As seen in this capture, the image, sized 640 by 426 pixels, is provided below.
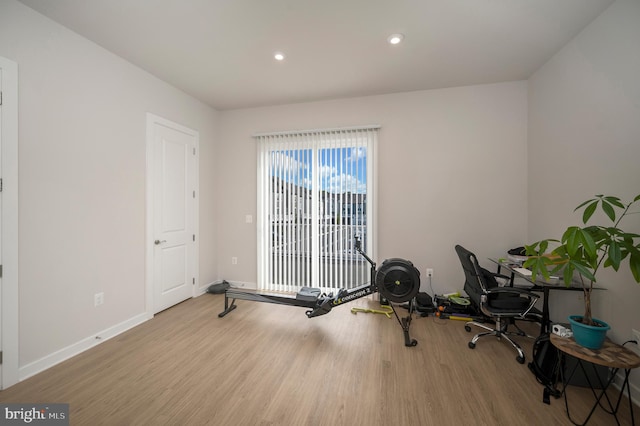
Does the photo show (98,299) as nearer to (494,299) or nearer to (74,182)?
(74,182)

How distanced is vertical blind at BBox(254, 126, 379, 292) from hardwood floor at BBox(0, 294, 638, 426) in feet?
3.65

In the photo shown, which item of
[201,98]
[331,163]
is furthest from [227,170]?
[331,163]

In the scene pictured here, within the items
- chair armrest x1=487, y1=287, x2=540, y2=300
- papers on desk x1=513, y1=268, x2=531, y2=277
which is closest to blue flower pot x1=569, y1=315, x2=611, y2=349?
chair armrest x1=487, y1=287, x2=540, y2=300

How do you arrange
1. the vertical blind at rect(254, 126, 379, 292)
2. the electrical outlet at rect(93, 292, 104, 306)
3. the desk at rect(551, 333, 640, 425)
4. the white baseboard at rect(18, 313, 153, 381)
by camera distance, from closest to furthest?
the desk at rect(551, 333, 640, 425)
the white baseboard at rect(18, 313, 153, 381)
the electrical outlet at rect(93, 292, 104, 306)
the vertical blind at rect(254, 126, 379, 292)

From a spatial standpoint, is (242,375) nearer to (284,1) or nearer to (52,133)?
(52,133)

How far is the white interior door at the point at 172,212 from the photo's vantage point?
9.97 feet

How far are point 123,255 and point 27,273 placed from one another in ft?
2.48

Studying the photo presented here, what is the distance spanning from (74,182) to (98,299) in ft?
3.93

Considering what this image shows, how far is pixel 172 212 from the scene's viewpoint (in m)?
3.29

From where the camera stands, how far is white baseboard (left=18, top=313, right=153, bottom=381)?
6.29 ft

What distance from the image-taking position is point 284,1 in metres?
1.88

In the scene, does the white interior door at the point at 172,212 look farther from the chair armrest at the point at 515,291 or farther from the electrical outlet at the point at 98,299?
the chair armrest at the point at 515,291

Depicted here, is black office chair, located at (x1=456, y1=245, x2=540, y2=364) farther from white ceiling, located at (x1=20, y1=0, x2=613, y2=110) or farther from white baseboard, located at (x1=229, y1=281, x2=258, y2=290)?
white baseboard, located at (x1=229, y1=281, x2=258, y2=290)

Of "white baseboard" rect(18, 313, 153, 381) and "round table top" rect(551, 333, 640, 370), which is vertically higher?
"round table top" rect(551, 333, 640, 370)
